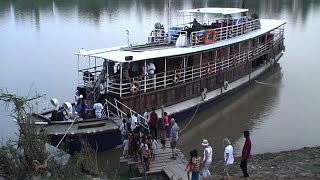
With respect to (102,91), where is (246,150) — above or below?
below

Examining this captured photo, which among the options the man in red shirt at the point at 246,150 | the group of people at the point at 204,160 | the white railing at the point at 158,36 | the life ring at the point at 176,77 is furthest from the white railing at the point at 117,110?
the white railing at the point at 158,36

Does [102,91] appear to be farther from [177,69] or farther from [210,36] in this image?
[210,36]

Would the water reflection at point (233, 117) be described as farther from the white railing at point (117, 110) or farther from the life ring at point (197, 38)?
the life ring at point (197, 38)

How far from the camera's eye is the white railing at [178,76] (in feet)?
57.7

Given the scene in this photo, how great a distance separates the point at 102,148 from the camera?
16453mm

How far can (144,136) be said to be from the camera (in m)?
13.9

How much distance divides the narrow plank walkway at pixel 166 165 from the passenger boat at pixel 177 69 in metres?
3.13

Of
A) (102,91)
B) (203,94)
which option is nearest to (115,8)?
(203,94)

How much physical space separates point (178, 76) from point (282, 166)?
6898 mm

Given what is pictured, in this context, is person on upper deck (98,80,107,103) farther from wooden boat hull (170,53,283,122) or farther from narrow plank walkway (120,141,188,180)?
narrow plank walkway (120,141,188,180)

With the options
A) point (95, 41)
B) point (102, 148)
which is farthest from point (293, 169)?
point (95, 41)

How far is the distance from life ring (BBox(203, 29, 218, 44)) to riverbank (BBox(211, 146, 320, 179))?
7.69 meters

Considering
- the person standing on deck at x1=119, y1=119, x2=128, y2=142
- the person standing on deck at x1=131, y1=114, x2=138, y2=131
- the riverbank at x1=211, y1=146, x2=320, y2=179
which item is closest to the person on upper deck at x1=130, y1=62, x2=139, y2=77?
the person standing on deck at x1=131, y1=114, x2=138, y2=131

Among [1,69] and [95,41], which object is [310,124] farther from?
[95,41]
